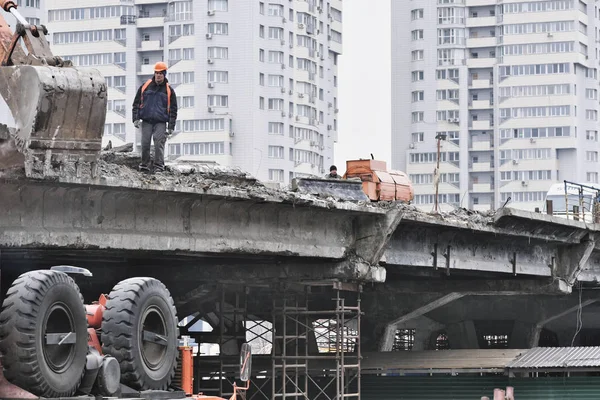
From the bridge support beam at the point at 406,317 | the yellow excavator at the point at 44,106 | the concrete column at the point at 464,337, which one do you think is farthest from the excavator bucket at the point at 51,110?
the concrete column at the point at 464,337

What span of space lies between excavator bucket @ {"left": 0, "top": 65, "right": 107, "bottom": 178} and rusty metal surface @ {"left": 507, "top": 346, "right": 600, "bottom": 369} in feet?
83.4

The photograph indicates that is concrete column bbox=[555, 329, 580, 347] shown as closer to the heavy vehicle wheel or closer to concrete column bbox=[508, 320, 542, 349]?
concrete column bbox=[508, 320, 542, 349]

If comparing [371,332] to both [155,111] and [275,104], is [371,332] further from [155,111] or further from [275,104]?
[275,104]

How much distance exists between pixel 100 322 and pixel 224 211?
15062 millimetres

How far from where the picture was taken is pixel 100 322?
57.3 feet

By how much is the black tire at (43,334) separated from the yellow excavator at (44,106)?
28.8 feet

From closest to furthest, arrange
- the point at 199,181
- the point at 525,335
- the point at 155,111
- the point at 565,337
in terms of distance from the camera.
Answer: the point at 155,111 → the point at 199,181 → the point at 525,335 → the point at 565,337

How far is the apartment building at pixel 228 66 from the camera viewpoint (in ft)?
569

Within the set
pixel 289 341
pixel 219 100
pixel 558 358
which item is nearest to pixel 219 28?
pixel 219 100

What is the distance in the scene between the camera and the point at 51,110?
24547mm

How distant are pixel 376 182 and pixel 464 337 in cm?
1587

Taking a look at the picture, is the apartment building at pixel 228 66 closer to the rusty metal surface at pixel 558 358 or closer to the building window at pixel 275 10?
the building window at pixel 275 10

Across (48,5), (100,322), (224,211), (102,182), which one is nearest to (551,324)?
(224,211)

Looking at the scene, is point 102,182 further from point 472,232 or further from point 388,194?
point 388,194
